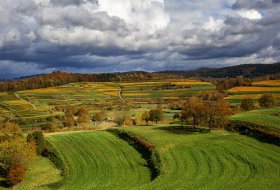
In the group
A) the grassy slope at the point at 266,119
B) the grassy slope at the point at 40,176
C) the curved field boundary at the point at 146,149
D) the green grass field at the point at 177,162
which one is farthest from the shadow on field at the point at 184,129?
the grassy slope at the point at 40,176

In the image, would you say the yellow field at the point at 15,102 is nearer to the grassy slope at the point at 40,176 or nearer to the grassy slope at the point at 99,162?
the grassy slope at the point at 99,162

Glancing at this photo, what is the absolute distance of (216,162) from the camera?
54594 mm

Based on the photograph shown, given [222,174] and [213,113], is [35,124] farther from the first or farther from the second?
[222,174]

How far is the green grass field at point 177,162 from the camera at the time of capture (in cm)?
4656

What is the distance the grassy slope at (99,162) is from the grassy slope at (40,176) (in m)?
3.12

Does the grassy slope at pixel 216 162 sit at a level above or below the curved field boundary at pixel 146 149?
above

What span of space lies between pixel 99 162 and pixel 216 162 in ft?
78.6

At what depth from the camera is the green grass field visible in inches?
1833

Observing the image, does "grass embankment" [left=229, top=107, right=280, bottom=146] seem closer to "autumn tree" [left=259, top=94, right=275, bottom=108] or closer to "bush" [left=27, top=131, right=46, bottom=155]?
"autumn tree" [left=259, top=94, right=275, bottom=108]

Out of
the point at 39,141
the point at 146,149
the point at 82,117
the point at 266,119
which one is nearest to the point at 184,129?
the point at 146,149

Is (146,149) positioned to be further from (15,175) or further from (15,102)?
(15,102)

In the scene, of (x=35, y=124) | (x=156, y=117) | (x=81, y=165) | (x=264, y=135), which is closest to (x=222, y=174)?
(x=264, y=135)

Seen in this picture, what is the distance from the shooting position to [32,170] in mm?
71125

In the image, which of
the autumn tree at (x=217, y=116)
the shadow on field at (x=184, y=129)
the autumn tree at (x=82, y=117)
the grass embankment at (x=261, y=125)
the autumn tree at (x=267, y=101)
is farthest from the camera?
the autumn tree at (x=82, y=117)
